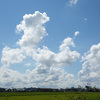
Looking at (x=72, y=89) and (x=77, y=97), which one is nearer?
(x=77, y=97)

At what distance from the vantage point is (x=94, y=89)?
7.29m

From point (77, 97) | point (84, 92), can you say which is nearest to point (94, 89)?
point (84, 92)

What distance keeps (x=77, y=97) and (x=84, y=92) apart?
57 cm

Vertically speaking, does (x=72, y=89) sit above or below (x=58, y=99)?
above

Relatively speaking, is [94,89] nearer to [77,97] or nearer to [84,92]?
[84,92]

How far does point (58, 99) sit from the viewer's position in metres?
7.58

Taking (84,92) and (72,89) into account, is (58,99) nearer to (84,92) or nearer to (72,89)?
(72,89)

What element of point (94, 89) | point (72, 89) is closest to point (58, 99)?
point (72, 89)

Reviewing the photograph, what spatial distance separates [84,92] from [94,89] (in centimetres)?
51

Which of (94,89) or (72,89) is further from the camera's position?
(72,89)

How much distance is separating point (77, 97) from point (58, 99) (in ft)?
3.55

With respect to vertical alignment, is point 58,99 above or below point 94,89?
below

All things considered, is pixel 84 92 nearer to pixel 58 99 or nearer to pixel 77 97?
pixel 77 97

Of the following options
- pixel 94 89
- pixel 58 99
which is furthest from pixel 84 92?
pixel 58 99
